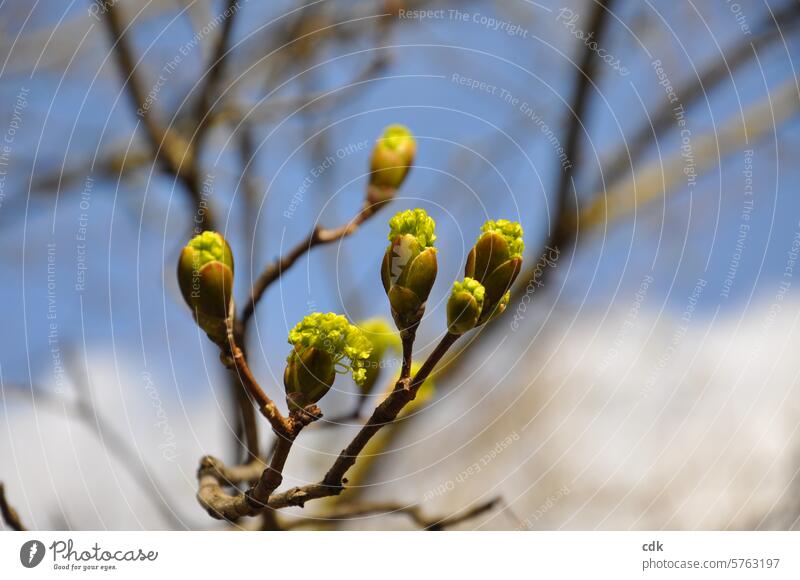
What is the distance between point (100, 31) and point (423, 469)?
892mm

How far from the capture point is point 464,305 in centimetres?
49

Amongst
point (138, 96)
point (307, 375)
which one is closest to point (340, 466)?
point (307, 375)

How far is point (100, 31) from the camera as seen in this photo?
1129mm

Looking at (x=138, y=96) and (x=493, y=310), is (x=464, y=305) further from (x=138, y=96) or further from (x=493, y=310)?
(x=138, y=96)

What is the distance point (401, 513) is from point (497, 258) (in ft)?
1.67

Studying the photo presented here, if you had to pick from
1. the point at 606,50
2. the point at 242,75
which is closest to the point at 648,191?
the point at 606,50

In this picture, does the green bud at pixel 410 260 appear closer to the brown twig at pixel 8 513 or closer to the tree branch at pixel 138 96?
the brown twig at pixel 8 513

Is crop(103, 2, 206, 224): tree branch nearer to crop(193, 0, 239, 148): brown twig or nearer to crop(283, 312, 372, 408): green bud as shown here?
crop(193, 0, 239, 148): brown twig
